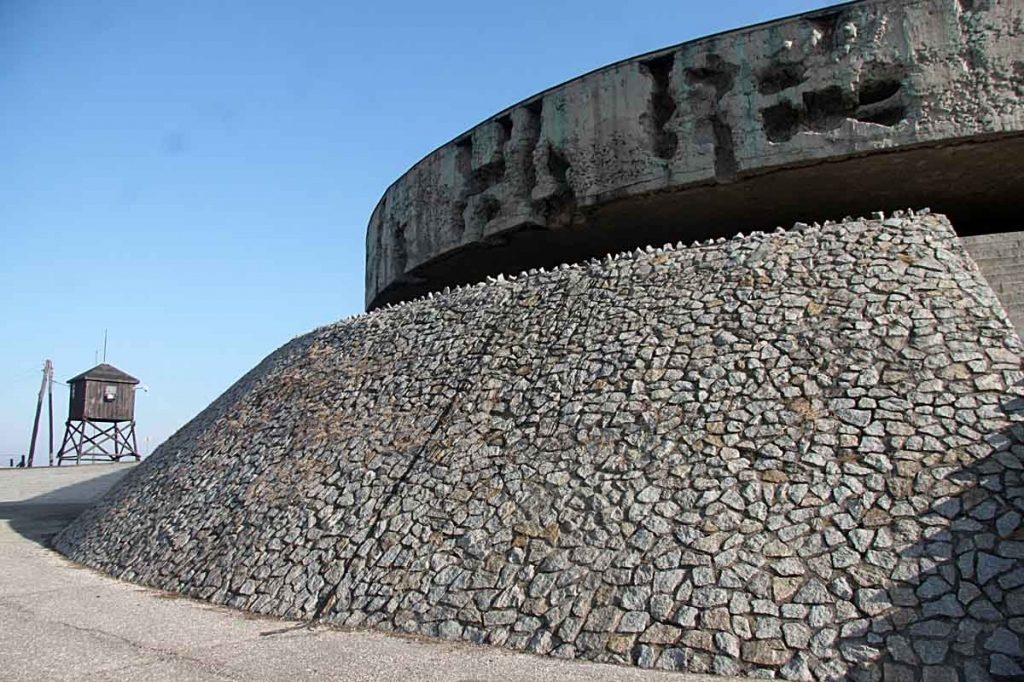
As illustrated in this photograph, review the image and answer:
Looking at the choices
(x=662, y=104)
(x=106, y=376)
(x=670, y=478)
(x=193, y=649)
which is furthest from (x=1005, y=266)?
(x=106, y=376)

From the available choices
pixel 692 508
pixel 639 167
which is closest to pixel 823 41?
pixel 639 167

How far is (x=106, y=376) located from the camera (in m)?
31.7

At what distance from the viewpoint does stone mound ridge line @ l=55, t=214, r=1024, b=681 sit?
19.4ft

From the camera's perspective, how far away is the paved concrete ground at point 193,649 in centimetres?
577

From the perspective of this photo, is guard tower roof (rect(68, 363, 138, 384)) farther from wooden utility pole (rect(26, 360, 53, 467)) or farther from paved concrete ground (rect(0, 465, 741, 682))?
paved concrete ground (rect(0, 465, 741, 682))

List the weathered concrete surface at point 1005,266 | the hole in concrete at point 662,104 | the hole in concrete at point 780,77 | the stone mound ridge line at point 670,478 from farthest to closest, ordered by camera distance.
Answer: the hole in concrete at point 662,104 < the hole in concrete at point 780,77 < the weathered concrete surface at point 1005,266 < the stone mound ridge line at point 670,478

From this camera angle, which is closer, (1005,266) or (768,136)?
(1005,266)

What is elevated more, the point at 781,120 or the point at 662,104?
the point at 662,104

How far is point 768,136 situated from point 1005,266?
359cm

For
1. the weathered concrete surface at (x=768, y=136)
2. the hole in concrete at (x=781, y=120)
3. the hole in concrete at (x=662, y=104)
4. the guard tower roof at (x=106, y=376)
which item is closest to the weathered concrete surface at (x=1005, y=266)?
the weathered concrete surface at (x=768, y=136)

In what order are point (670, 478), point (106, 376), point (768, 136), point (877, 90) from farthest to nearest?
1. point (106, 376)
2. point (768, 136)
3. point (877, 90)
4. point (670, 478)

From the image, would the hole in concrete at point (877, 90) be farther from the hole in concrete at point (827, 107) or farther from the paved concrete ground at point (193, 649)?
the paved concrete ground at point (193, 649)

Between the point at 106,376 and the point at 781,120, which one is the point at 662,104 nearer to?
the point at 781,120

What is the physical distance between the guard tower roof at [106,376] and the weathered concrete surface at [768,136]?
2306 cm
